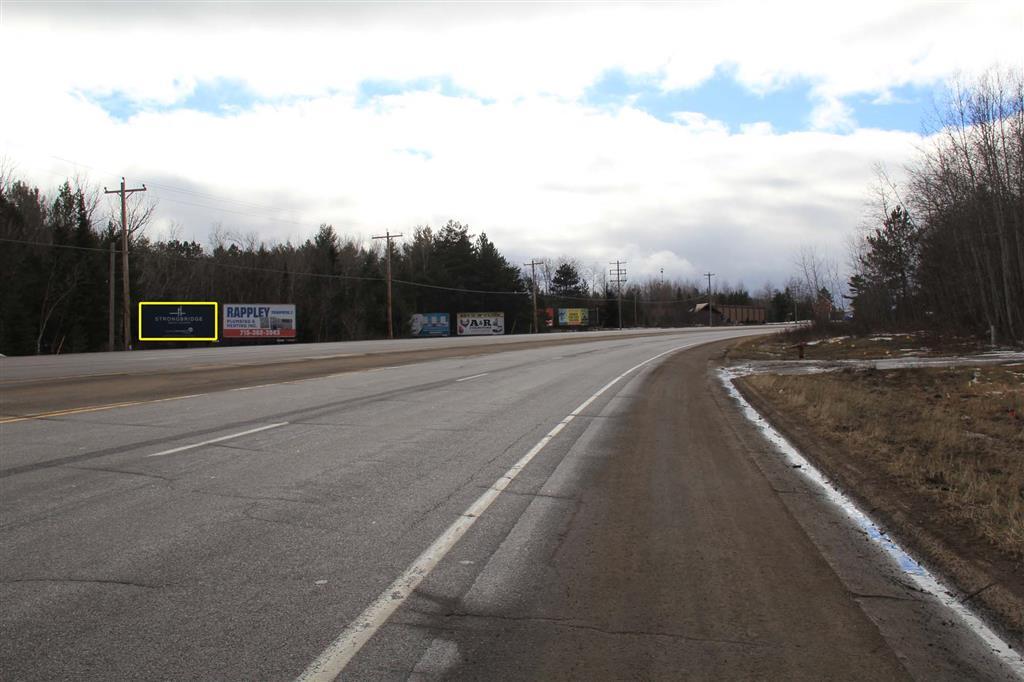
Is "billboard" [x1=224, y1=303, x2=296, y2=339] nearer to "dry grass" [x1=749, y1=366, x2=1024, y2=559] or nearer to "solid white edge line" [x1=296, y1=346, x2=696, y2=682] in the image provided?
"dry grass" [x1=749, y1=366, x2=1024, y2=559]

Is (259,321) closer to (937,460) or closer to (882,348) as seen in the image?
(882,348)

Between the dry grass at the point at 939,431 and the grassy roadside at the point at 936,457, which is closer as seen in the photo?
the grassy roadside at the point at 936,457

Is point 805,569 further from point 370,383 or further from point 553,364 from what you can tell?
point 553,364

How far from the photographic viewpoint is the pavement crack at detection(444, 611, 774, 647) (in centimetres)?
380

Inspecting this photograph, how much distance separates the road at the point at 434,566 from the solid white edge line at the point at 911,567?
0.11 meters

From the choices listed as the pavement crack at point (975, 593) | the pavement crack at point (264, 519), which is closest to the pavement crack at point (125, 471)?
the pavement crack at point (264, 519)

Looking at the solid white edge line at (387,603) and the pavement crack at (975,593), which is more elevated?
the solid white edge line at (387,603)

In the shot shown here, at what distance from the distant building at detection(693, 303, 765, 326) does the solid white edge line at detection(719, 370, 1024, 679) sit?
161001mm

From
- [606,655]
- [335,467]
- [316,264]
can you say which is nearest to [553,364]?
[335,467]

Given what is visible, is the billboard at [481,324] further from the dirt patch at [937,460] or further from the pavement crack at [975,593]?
the pavement crack at [975,593]

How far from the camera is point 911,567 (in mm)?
5055

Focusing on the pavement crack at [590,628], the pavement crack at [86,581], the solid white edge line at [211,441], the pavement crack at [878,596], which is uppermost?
the solid white edge line at [211,441]

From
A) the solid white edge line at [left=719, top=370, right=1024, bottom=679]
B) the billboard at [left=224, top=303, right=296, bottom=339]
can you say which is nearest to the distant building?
the billboard at [left=224, top=303, right=296, bottom=339]

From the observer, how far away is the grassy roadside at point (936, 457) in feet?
16.5
